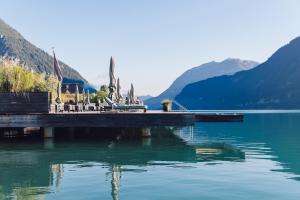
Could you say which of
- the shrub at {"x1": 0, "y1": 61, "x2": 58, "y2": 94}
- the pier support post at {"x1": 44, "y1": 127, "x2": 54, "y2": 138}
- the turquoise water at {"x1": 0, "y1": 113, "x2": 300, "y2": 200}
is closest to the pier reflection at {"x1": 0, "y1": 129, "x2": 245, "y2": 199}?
the turquoise water at {"x1": 0, "y1": 113, "x2": 300, "y2": 200}

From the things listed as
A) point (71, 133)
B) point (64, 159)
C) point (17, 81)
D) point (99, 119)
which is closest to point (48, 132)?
point (71, 133)

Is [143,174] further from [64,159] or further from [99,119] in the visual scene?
[99,119]

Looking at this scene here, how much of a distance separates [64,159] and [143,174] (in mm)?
6110

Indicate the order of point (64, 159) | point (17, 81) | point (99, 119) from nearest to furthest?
point (64, 159) < point (99, 119) < point (17, 81)

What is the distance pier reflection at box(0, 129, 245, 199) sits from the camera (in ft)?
43.5

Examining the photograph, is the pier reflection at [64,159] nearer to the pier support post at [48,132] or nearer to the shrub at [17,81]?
the pier support post at [48,132]

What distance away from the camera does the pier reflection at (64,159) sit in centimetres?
1325

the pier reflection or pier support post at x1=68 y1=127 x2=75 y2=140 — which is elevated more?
pier support post at x1=68 y1=127 x2=75 y2=140

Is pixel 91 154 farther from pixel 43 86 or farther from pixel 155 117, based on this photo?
pixel 43 86

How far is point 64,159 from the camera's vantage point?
19828 millimetres

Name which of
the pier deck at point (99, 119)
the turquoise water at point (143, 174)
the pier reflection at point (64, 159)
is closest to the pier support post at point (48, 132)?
the pier reflection at point (64, 159)

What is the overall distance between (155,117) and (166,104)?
8.77m

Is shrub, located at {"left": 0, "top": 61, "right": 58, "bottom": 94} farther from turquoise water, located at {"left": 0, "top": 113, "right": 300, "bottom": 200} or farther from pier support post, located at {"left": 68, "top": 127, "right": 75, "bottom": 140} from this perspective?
turquoise water, located at {"left": 0, "top": 113, "right": 300, "bottom": 200}

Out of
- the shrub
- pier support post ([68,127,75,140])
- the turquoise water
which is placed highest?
the shrub
